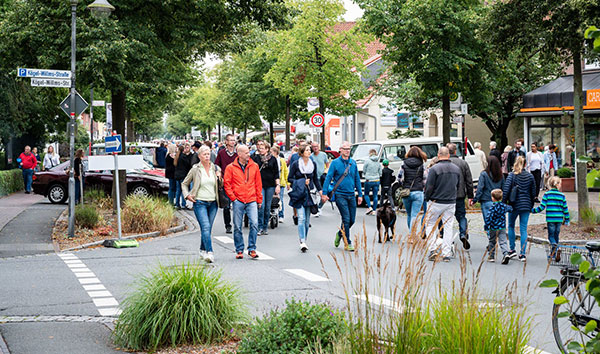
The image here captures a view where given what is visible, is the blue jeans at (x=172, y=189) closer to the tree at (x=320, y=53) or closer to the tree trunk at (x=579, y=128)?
the tree trunk at (x=579, y=128)

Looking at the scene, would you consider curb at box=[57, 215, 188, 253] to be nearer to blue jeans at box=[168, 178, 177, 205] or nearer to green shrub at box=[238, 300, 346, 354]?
blue jeans at box=[168, 178, 177, 205]

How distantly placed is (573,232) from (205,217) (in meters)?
7.73

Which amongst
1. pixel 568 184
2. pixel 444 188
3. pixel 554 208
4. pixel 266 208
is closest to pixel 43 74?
pixel 266 208

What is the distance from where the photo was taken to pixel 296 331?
5156 mm

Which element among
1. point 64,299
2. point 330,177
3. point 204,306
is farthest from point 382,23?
point 204,306

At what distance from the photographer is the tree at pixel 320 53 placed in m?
33.2

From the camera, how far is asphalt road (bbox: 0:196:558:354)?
657 centimetres

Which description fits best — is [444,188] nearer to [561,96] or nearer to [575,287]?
[575,287]

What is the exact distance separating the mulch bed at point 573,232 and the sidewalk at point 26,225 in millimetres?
9740

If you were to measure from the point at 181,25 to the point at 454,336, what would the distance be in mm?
15407

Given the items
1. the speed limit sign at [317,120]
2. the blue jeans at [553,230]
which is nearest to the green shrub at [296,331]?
the blue jeans at [553,230]

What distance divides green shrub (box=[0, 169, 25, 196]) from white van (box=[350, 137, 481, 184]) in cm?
1455

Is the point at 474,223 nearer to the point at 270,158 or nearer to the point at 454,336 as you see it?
the point at 270,158

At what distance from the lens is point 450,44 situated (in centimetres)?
2084
